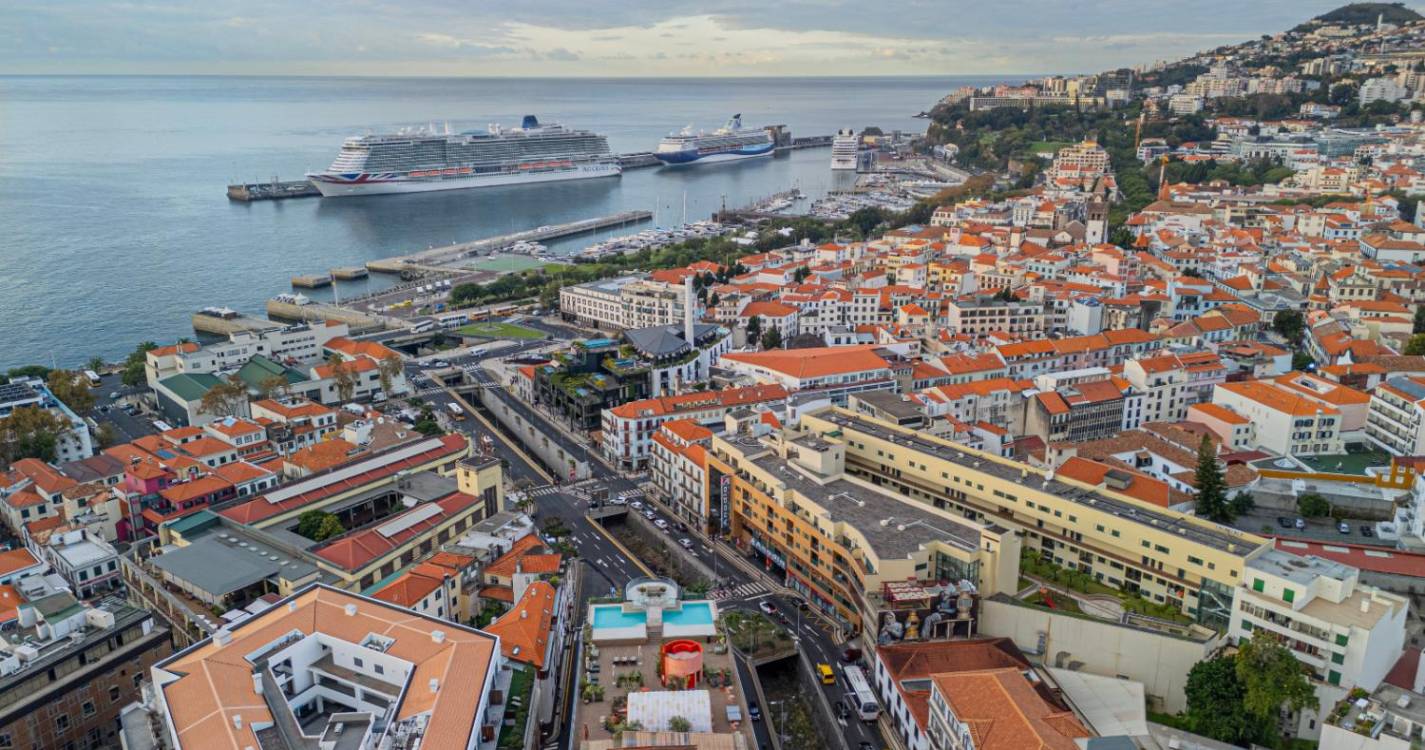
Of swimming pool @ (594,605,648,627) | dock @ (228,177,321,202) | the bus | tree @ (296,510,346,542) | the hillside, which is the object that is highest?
the hillside

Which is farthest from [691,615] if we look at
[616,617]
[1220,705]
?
[1220,705]

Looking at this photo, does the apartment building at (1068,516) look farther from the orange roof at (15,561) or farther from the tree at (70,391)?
the tree at (70,391)

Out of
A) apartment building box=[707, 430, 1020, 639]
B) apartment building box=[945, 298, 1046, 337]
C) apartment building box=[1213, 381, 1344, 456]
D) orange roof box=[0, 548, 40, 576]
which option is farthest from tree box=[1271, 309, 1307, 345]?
orange roof box=[0, 548, 40, 576]

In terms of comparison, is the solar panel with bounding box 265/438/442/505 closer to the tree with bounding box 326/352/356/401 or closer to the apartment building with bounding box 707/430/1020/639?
the apartment building with bounding box 707/430/1020/639

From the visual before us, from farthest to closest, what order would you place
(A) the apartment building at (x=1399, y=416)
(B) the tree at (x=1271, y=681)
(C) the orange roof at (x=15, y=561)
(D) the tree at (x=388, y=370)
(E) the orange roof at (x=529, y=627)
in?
(D) the tree at (x=388, y=370)
(A) the apartment building at (x=1399, y=416)
(C) the orange roof at (x=15, y=561)
(E) the orange roof at (x=529, y=627)
(B) the tree at (x=1271, y=681)

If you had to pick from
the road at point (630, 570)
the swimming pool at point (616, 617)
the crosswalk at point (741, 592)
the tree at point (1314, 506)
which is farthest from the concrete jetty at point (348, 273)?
the tree at point (1314, 506)

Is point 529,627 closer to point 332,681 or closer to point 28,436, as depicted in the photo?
point 332,681

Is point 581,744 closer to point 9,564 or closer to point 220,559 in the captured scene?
point 220,559
